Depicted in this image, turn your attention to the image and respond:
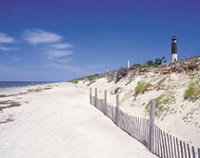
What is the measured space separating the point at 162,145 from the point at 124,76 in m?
17.2

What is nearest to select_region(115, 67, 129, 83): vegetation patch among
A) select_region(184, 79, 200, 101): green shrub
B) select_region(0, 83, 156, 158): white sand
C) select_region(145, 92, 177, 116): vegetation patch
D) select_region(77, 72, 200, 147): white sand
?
select_region(77, 72, 200, 147): white sand

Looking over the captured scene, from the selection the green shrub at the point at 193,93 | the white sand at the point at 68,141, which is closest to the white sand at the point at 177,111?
the green shrub at the point at 193,93

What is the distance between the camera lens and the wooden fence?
4.27 metres

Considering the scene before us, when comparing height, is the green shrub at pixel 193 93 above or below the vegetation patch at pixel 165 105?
above

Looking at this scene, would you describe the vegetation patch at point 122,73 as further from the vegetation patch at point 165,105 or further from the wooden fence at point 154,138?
the wooden fence at point 154,138

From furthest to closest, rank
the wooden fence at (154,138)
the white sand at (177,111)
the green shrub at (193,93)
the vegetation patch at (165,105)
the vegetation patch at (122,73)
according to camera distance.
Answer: the vegetation patch at (122,73) → the vegetation patch at (165,105) → the green shrub at (193,93) → the white sand at (177,111) → the wooden fence at (154,138)

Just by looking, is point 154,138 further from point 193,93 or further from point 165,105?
point 193,93

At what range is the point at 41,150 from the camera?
6172 millimetres

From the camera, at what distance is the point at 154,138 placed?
5.61 meters

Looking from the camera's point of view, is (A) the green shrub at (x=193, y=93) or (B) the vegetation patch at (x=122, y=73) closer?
(A) the green shrub at (x=193, y=93)

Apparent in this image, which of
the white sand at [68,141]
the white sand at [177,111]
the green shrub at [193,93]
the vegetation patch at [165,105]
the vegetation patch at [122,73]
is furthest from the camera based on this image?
the vegetation patch at [122,73]

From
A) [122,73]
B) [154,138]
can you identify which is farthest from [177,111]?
[122,73]

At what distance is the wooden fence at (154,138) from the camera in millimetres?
4273

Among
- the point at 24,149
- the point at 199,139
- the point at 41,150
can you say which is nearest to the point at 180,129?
the point at 199,139
